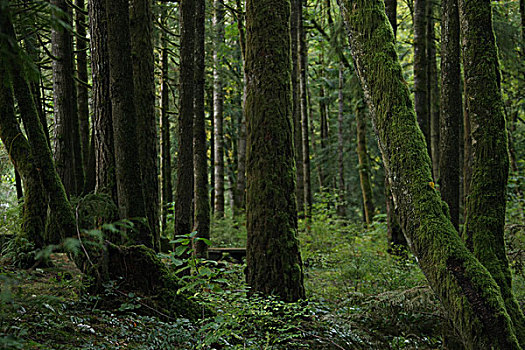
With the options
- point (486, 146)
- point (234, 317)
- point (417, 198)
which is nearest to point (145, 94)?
point (234, 317)

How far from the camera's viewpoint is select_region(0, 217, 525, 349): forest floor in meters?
3.70

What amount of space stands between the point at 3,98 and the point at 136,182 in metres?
2.22

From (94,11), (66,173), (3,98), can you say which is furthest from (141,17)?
(66,173)

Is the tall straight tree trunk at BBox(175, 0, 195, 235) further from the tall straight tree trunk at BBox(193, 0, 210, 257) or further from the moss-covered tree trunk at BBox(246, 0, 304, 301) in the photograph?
the moss-covered tree trunk at BBox(246, 0, 304, 301)

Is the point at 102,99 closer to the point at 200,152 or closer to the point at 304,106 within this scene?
the point at 200,152

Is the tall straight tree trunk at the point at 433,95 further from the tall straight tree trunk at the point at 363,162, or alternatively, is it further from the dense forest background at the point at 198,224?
the dense forest background at the point at 198,224

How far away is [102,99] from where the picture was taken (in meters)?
6.73

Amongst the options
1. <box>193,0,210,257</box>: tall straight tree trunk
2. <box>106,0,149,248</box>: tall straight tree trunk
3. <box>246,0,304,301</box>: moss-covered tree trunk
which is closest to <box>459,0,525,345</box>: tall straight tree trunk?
<box>246,0,304,301</box>: moss-covered tree trunk

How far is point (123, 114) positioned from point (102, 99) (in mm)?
517

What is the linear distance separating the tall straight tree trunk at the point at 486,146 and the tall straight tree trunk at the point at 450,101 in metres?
3.26

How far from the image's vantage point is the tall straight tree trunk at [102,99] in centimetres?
664

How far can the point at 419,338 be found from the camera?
6051mm

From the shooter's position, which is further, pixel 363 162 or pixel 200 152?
pixel 363 162

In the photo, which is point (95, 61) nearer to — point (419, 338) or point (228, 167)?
point (419, 338)
